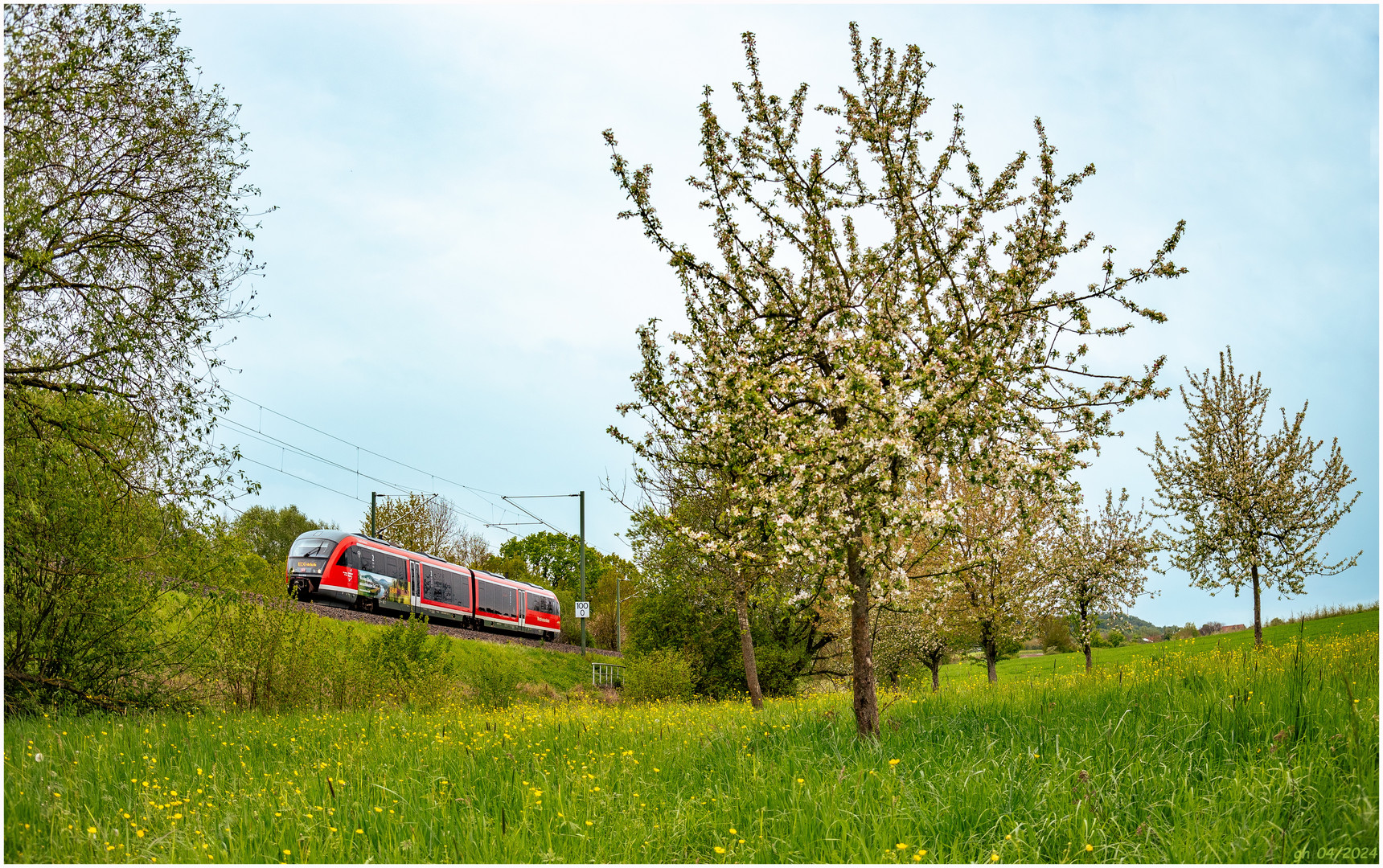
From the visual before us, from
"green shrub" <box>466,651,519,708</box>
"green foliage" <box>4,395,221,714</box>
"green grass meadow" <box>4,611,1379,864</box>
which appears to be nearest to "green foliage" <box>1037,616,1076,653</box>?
"green shrub" <box>466,651,519,708</box>

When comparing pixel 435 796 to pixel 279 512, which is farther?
pixel 279 512

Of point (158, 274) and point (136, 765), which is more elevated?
point (158, 274)

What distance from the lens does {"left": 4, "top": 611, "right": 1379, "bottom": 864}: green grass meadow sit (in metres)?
4.30

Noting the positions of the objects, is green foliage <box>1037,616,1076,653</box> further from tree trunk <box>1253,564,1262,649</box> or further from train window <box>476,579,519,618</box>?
train window <box>476,579,519,618</box>

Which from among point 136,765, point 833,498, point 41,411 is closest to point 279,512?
point 41,411

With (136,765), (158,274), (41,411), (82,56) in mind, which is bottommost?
(136,765)

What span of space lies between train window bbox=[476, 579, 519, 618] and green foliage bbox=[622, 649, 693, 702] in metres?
17.0

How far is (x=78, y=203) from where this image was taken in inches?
407

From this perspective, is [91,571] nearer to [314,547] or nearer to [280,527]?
[314,547]

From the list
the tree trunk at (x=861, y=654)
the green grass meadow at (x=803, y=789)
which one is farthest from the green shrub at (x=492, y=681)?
the tree trunk at (x=861, y=654)

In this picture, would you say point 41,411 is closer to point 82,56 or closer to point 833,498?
point 82,56

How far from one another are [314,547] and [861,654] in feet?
85.0

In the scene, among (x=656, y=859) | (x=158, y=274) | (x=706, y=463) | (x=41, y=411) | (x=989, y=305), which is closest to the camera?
(x=656, y=859)

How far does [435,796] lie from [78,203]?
9.63 metres
